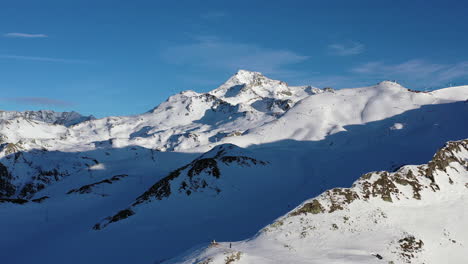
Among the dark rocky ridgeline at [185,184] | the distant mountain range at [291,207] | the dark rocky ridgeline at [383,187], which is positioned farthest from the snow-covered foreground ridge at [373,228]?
the dark rocky ridgeline at [185,184]

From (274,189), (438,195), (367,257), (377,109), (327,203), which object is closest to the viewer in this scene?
(367,257)

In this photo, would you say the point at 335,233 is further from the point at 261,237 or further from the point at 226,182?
the point at 226,182

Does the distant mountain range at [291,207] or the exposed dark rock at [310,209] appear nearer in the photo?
the distant mountain range at [291,207]

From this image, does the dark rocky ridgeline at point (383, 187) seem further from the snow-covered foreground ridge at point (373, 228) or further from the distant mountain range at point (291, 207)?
the distant mountain range at point (291, 207)

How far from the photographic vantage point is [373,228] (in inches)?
1618

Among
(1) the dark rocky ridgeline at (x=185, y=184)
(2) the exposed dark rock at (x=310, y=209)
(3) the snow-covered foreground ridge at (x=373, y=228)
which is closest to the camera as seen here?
(3) the snow-covered foreground ridge at (x=373, y=228)

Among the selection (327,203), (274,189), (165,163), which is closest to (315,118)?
(165,163)

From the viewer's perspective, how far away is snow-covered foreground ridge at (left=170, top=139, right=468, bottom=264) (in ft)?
112

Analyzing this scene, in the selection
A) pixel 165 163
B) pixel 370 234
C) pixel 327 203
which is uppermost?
pixel 165 163

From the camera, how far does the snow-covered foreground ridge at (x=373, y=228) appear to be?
34.3 meters

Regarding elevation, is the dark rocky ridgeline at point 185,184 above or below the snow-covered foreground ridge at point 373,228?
above

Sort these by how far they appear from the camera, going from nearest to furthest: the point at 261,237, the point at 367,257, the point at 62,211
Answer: the point at 367,257 → the point at 261,237 → the point at 62,211

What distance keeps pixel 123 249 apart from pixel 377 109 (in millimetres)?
125450

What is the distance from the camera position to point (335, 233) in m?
39.5
